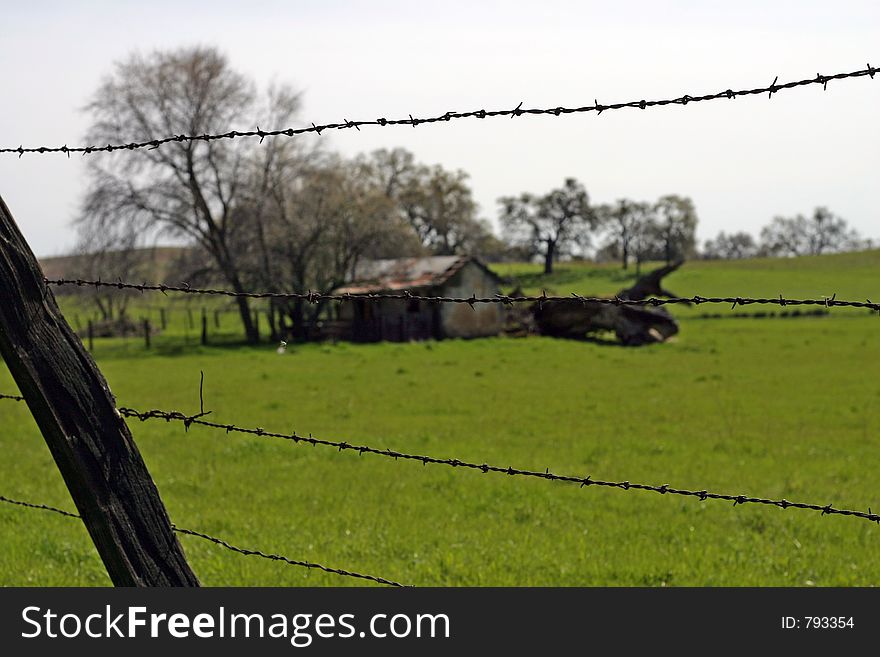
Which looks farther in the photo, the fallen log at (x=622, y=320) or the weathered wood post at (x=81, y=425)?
the fallen log at (x=622, y=320)

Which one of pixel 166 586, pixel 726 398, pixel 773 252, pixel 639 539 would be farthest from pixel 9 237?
pixel 773 252

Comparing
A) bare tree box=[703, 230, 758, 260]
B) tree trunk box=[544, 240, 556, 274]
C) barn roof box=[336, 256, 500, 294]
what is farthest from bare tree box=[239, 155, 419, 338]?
bare tree box=[703, 230, 758, 260]

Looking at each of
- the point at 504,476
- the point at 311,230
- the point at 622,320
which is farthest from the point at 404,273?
the point at 504,476

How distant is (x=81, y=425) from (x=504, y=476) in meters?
7.96

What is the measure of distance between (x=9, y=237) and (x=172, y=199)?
39212 mm

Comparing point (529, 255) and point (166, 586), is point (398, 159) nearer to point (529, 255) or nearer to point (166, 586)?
point (529, 255)

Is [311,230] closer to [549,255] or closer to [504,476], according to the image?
[504,476]

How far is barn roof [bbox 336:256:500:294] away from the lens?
3994 centimetres

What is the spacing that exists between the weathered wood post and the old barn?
34.4m

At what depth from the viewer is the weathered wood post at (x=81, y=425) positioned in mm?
3031

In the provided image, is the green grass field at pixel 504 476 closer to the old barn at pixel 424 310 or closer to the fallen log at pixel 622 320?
the fallen log at pixel 622 320

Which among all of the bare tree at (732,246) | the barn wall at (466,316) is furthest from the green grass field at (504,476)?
the bare tree at (732,246)

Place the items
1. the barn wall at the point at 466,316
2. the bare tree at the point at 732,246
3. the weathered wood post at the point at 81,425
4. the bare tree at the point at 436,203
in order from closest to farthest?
the weathered wood post at the point at 81,425, the barn wall at the point at 466,316, the bare tree at the point at 436,203, the bare tree at the point at 732,246

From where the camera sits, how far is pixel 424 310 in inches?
1587
